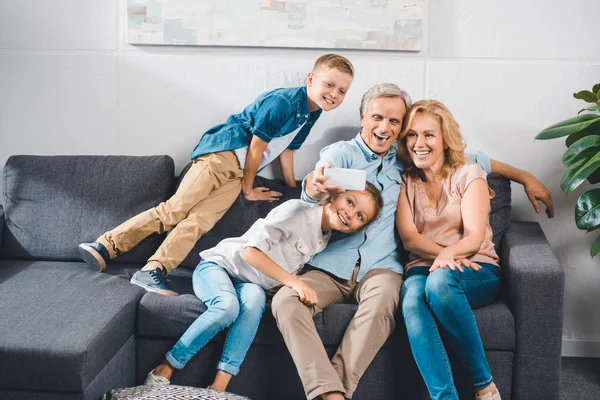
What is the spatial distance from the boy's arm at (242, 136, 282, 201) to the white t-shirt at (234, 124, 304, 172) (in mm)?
25

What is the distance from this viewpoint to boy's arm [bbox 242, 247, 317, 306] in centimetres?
221

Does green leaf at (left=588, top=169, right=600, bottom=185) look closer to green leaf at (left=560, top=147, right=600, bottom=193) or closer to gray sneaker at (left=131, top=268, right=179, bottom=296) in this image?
green leaf at (left=560, top=147, right=600, bottom=193)

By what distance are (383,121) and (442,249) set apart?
1.76ft

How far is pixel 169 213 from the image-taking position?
271cm

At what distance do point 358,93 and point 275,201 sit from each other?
2.09 feet

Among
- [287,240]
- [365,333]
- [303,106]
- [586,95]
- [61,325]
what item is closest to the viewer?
[61,325]

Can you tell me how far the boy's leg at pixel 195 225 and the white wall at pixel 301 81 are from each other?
404 millimetres

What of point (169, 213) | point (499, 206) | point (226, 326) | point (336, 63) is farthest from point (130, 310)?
point (499, 206)

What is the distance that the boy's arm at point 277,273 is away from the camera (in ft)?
7.26

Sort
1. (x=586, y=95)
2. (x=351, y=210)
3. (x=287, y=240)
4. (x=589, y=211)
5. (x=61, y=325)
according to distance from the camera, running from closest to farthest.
Result: 1. (x=61, y=325)
2. (x=351, y=210)
3. (x=287, y=240)
4. (x=589, y=211)
5. (x=586, y=95)

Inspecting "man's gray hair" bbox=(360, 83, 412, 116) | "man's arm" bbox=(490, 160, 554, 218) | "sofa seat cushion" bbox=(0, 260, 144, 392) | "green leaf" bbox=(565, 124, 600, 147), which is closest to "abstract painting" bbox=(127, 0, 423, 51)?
"man's gray hair" bbox=(360, 83, 412, 116)

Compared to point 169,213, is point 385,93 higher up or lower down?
higher up

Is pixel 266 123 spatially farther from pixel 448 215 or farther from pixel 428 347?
pixel 428 347

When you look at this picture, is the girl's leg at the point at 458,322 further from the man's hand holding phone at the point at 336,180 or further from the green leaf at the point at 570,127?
the green leaf at the point at 570,127
